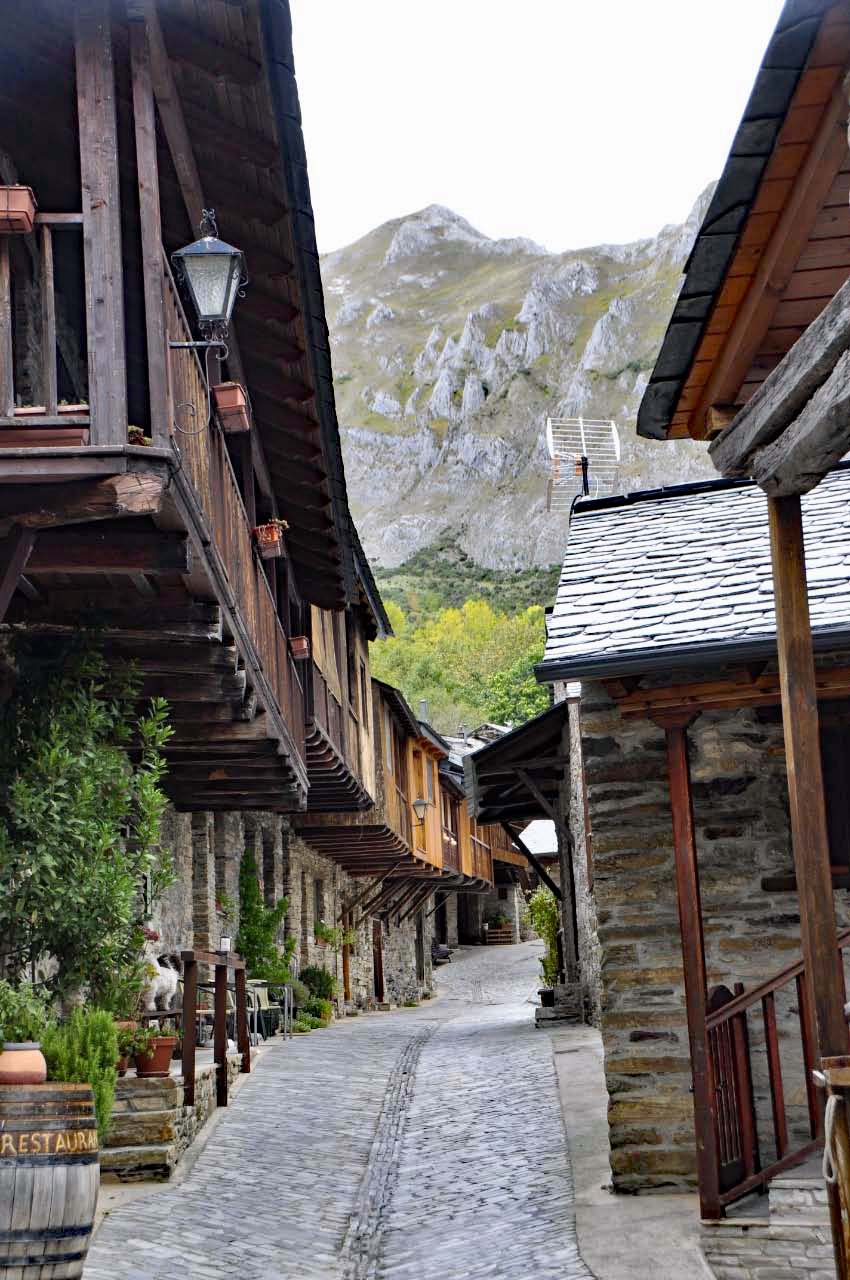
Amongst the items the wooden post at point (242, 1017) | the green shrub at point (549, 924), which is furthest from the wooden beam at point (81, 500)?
the green shrub at point (549, 924)

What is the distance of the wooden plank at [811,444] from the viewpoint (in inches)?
160

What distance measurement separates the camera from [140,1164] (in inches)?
305

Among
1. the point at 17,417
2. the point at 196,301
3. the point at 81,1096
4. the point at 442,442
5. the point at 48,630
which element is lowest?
the point at 81,1096

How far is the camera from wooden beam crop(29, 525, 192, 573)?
19.0ft

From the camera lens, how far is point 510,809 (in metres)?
17.9

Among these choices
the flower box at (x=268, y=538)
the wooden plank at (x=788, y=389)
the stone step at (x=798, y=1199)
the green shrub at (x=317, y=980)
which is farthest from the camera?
the green shrub at (x=317, y=980)

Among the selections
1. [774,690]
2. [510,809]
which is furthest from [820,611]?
[510,809]

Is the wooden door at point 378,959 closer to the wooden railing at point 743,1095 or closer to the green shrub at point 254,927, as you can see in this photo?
the green shrub at point 254,927

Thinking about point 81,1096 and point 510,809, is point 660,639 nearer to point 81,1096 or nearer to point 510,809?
point 81,1096

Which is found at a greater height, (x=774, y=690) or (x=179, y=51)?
(x=179, y=51)

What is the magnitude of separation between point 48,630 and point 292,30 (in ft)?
9.23

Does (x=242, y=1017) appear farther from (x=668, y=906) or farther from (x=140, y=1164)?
(x=668, y=906)

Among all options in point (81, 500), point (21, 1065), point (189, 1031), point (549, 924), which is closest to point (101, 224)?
point (81, 500)

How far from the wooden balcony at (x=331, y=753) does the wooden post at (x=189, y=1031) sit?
3.71 m
